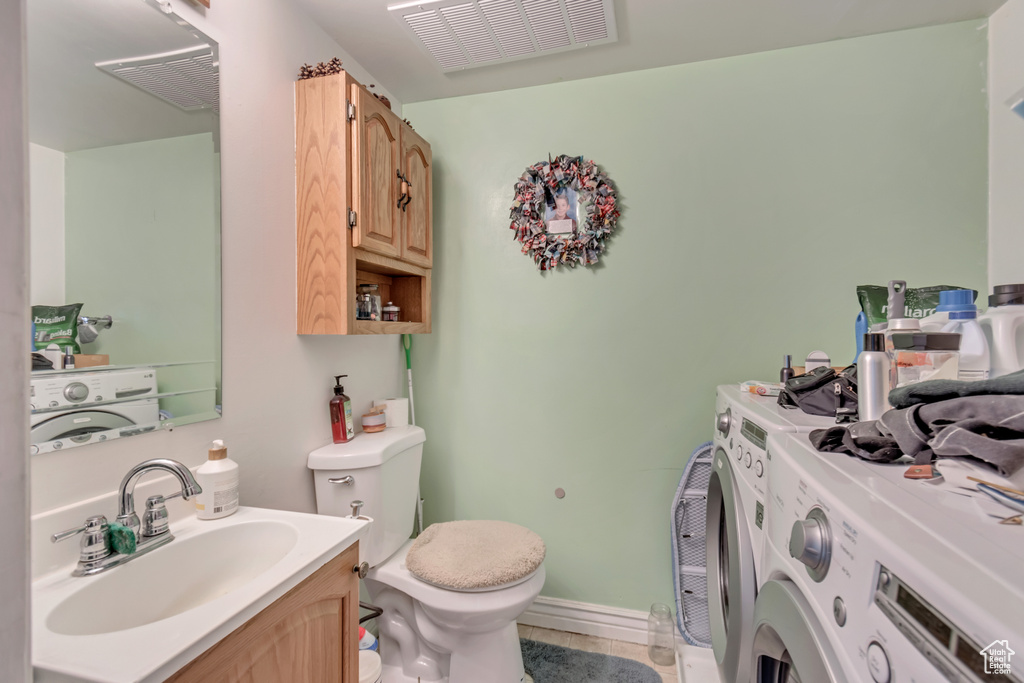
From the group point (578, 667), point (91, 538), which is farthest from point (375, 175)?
point (578, 667)

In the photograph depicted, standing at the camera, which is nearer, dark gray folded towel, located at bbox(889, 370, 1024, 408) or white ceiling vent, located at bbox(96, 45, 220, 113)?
dark gray folded towel, located at bbox(889, 370, 1024, 408)

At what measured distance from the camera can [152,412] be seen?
1042mm

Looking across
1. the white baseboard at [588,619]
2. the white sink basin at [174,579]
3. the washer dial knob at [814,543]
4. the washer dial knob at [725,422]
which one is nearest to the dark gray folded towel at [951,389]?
the washer dial knob at [814,543]

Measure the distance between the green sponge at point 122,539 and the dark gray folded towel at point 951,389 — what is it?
1.32 meters

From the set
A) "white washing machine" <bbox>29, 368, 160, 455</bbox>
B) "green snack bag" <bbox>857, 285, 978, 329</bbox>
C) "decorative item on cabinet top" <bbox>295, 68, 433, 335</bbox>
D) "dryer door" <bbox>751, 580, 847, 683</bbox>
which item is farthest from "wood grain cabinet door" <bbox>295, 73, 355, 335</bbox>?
"green snack bag" <bbox>857, 285, 978, 329</bbox>

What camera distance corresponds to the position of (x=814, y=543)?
0.50m

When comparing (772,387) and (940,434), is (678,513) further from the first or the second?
(940,434)

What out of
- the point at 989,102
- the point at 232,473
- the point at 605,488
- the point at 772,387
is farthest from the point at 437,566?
the point at 989,102

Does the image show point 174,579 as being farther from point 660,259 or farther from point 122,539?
point 660,259

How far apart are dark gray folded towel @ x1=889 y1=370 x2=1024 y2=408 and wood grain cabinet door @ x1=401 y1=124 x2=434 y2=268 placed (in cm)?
148

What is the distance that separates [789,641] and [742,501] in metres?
0.48

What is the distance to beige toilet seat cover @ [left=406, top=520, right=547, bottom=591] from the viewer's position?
1355mm

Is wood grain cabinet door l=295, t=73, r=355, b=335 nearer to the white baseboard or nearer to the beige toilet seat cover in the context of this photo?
the beige toilet seat cover

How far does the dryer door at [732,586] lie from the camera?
90 cm
